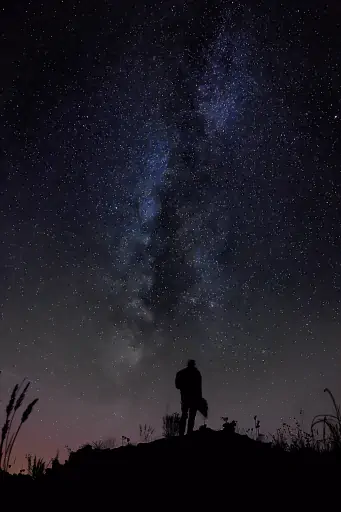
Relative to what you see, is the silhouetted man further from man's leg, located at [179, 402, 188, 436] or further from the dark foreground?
the dark foreground

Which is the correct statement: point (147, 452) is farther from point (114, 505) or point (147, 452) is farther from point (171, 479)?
point (114, 505)

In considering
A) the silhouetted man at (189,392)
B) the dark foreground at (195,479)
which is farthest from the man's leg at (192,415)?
the dark foreground at (195,479)

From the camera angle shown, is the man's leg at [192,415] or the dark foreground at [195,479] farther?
the man's leg at [192,415]

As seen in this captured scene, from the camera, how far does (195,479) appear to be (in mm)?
5781

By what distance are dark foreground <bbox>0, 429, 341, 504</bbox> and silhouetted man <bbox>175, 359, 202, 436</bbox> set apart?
3.61 metres

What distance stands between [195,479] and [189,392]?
5.47m

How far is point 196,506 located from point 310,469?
5.84 ft

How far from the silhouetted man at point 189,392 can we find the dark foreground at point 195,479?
3606 mm

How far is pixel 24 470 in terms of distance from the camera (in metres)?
7.30

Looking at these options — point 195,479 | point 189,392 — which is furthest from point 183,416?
point 195,479

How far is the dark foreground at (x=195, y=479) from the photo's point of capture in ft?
16.9

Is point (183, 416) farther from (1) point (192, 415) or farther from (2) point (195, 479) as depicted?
(2) point (195, 479)

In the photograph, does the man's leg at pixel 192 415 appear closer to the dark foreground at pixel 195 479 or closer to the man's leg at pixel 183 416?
the man's leg at pixel 183 416

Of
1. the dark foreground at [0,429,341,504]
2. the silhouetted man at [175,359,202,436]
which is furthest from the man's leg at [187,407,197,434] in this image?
the dark foreground at [0,429,341,504]
